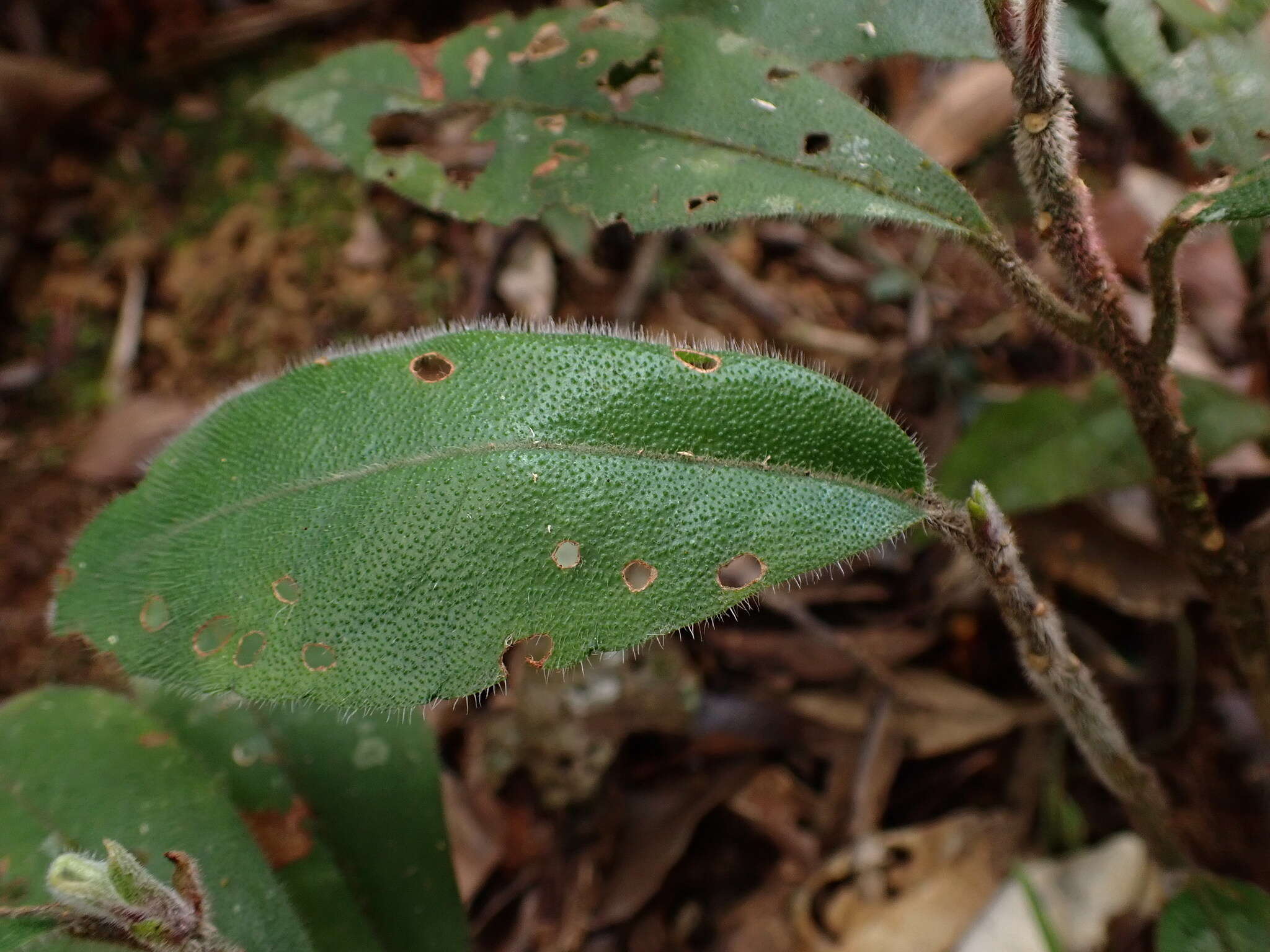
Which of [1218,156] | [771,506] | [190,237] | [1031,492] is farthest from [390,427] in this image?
[190,237]

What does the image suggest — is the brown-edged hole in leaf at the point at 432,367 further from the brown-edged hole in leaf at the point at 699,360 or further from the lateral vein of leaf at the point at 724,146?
the lateral vein of leaf at the point at 724,146

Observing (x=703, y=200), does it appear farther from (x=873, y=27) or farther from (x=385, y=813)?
(x=385, y=813)

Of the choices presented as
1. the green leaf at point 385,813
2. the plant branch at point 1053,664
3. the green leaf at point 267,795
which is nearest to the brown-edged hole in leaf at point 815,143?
the plant branch at point 1053,664

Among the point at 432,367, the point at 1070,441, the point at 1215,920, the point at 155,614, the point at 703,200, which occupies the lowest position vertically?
the point at 1215,920

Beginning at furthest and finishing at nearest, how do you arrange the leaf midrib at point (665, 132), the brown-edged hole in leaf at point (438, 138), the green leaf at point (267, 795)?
the brown-edged hole in leaf at point (438, 138) → the green leaf at point (267, 795) → the leaf midrib at point (665, 132)

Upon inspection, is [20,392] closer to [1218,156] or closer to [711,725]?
[711,725]

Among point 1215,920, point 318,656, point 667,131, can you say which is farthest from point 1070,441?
point 318,656

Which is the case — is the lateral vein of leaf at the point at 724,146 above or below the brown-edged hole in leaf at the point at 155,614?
above
